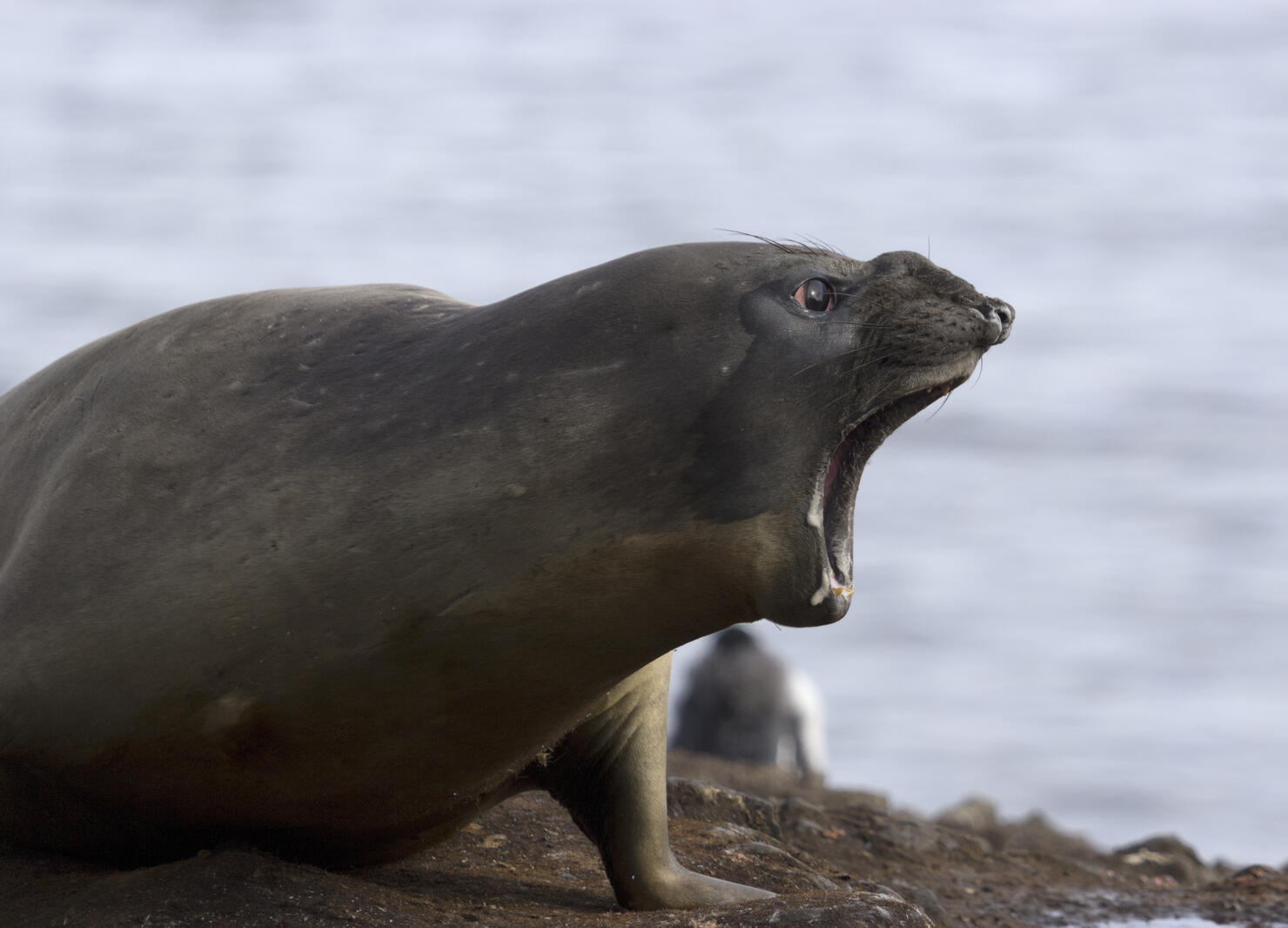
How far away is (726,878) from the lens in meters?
5.31

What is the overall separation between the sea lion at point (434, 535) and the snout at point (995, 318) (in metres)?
0.01

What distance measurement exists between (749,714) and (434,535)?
39.2ft

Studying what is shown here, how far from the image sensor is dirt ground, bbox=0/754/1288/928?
4.15m

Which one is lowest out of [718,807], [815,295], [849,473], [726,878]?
[726,878]

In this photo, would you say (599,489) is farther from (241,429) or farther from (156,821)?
(156,821)

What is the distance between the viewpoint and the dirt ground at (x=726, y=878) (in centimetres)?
415

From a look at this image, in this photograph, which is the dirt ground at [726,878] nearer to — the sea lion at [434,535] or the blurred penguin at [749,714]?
the sea lion at [434,535]

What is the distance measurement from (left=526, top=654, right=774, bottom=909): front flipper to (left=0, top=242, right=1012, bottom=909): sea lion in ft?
1.39

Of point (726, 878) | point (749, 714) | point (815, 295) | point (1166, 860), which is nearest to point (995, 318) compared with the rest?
point (815, 295)

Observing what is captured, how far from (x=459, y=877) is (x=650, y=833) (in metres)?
0.53

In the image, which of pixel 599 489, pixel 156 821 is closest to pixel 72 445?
pixel 156 821

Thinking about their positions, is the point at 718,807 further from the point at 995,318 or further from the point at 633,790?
the point at 995,318

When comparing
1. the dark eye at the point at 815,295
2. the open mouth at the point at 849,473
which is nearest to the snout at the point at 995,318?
the open mouth at the point at 849,473

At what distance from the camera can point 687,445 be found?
3.93m
